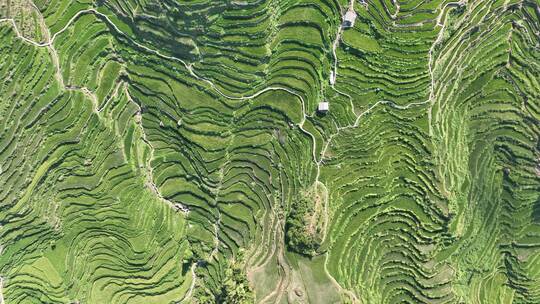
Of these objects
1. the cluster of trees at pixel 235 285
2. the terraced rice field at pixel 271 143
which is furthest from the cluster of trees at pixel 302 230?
the cluster of trees at pixel 235 285

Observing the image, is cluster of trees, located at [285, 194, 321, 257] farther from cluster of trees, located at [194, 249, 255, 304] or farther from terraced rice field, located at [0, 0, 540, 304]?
cluster of trees, located at [194, 249, 255, 304]

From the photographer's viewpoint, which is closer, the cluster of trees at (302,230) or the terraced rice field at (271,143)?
the terraced rice field at (271,143)

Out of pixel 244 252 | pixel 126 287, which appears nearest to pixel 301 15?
pixel 244 252

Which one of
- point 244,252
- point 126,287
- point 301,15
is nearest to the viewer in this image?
point 301,15

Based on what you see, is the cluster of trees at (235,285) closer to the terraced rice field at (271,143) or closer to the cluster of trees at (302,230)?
the terraced rice field at (271,143)

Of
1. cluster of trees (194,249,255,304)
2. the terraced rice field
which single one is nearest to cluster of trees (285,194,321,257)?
the terraced rice field

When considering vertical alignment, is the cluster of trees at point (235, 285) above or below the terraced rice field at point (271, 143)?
below

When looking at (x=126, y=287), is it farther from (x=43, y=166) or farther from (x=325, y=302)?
(x=325, y=302)
